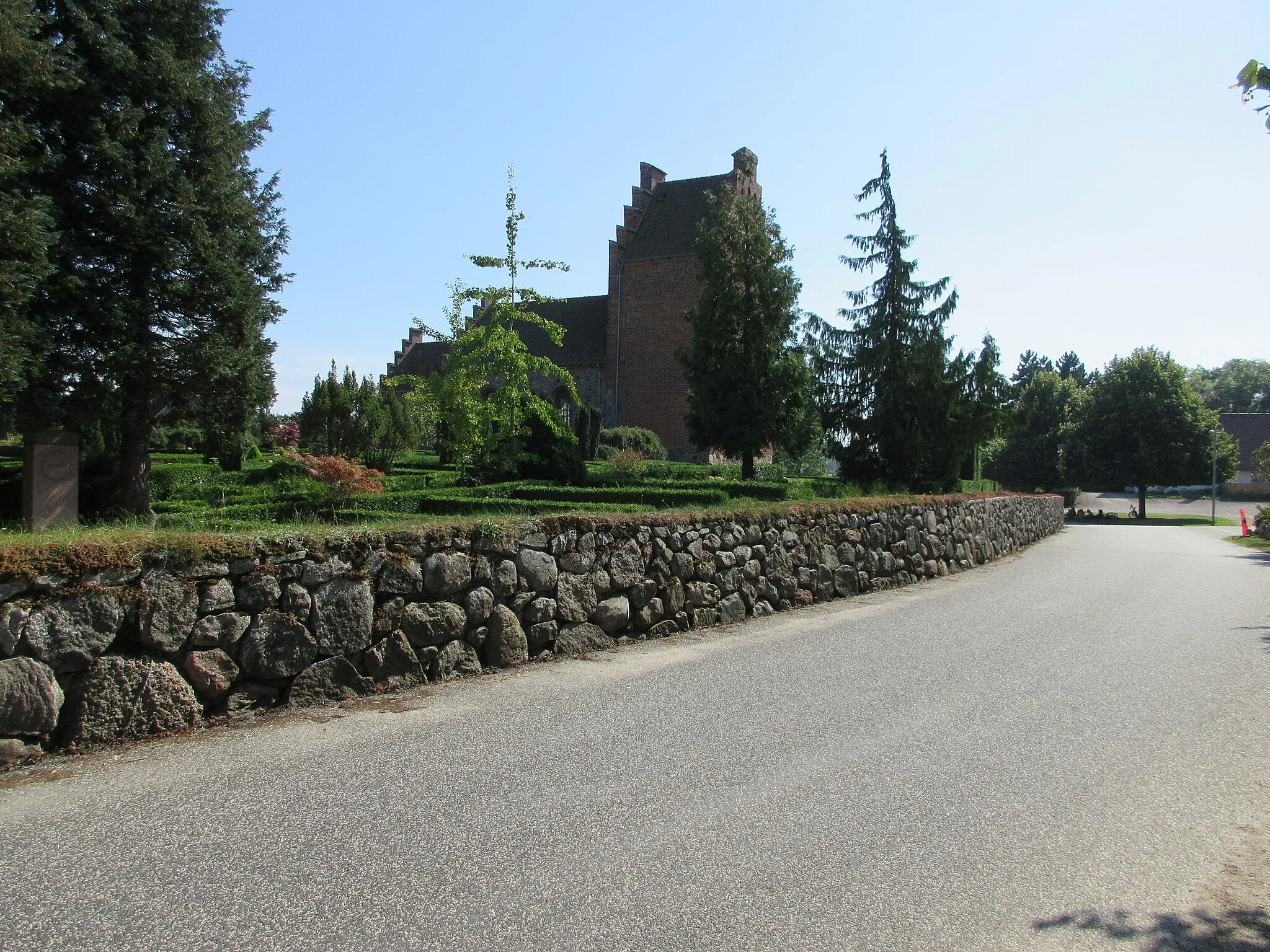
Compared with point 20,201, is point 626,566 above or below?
below

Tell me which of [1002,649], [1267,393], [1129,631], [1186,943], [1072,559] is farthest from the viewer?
[1267,393]

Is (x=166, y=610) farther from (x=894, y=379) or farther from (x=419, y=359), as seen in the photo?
(x=419, y=359)

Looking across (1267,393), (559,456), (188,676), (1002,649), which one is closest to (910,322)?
(559,456)

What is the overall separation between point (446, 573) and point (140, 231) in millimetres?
10191

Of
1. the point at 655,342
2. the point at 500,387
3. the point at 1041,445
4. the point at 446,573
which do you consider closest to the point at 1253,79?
the point at 446,573

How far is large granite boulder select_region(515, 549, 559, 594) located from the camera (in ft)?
22.4

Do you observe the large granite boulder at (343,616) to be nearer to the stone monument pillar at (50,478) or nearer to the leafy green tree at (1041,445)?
the stone monument pillar at (50,478)

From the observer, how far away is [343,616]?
5.62 m

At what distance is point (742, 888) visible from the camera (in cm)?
327

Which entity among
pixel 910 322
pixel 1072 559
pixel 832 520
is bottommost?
pixel 1072 559

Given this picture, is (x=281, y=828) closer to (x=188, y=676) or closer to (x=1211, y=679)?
(x=188, y=676)

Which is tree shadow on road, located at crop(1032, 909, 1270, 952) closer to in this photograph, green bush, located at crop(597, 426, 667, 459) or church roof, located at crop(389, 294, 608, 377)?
green bush, located at crop(597, 426, 667, 459)

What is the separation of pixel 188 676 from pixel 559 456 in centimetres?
1499

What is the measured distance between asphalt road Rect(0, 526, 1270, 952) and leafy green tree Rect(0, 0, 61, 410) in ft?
30.3
